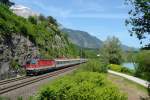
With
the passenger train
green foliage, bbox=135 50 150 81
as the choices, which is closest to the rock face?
the passenger train

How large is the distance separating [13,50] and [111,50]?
3877cm

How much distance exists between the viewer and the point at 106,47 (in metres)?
88.4

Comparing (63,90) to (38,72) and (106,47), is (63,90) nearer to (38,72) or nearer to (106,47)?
(38,72)

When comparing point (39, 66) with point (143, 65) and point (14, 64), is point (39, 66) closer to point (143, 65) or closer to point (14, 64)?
point (14, 64)

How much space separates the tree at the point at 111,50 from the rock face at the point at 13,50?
94.9ft

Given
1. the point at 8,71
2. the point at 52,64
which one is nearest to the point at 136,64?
the point at 52,64

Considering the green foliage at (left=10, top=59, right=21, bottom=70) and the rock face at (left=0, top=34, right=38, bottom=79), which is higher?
the rock face at (left=0, top=34, right=38, bottom=79)

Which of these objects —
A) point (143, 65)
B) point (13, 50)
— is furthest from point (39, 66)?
point (143, 65)

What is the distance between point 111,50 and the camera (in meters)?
87.7

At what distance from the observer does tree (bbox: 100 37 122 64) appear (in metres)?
87.6

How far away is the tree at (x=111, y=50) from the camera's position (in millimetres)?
87562

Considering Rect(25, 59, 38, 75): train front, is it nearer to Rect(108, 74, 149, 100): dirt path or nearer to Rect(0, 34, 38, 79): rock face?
Rect(0, 34, 38, 79): rock face

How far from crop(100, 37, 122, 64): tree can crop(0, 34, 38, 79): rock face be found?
28940 millimetres

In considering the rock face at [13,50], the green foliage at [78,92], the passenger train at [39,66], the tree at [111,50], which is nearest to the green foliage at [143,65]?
the passenger train at [39,66]
